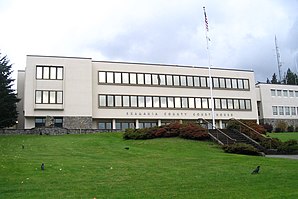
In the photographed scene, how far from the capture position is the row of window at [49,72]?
1816 inches

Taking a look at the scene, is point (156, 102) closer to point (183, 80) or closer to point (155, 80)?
point (155, 80)

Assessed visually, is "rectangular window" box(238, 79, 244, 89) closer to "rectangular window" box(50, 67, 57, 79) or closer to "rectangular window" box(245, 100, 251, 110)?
"rectangular window" box(245, 100, 251, 110)

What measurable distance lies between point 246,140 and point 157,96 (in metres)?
24.6

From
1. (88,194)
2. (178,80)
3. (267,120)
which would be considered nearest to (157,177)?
(88,194)

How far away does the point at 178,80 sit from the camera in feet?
175

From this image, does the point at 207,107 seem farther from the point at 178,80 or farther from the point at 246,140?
the point at 246,140

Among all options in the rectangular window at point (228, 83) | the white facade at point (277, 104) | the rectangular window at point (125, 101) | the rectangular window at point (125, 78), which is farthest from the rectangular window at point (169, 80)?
the white facade at point (277, 104)

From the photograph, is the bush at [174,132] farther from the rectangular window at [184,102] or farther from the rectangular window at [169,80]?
the rectangular window at [169,80]

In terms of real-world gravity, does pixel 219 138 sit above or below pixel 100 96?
below

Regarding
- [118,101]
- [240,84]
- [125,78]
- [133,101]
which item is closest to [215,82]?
[240,84]

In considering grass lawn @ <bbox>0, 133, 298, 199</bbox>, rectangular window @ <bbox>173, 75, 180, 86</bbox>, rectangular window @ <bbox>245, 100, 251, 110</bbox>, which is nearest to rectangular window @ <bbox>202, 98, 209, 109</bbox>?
rectangular window @ <bbox>173, 75, 180, 86</bbox>

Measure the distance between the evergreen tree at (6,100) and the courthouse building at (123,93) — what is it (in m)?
1.70

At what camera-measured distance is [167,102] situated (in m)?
51.8

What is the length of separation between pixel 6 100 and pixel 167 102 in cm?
2199
